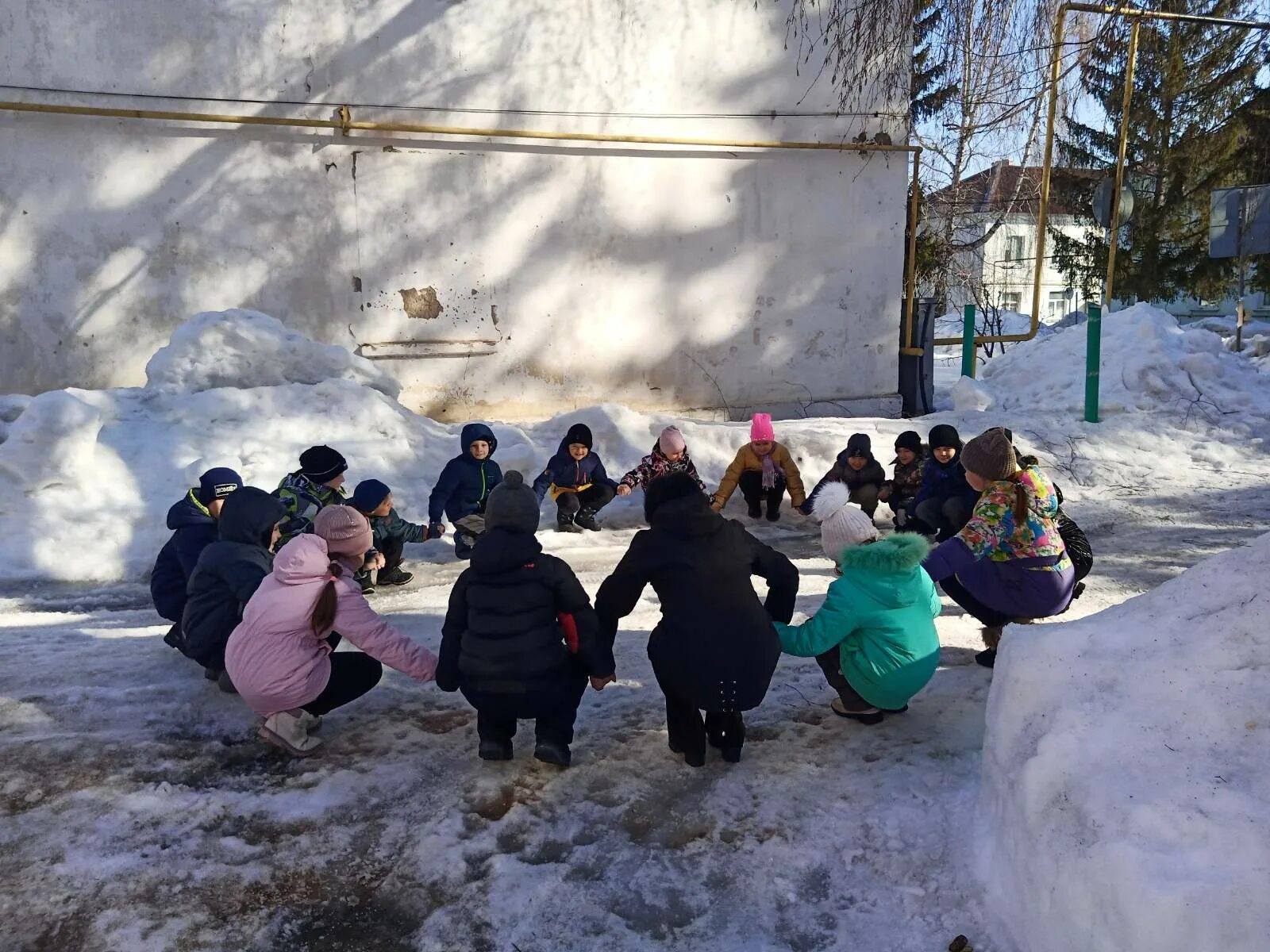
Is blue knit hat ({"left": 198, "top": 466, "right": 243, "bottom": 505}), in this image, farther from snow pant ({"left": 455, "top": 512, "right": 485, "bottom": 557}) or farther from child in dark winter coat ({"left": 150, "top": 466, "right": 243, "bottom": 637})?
snow pant ({"left": 455, "top": 512, "right": 485, "bottom": 557})

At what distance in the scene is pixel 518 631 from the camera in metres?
3.23

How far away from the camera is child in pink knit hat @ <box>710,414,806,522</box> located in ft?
24.0

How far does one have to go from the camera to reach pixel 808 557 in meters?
6.53

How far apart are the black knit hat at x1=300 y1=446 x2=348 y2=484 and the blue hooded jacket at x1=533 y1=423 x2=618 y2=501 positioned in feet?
6.46

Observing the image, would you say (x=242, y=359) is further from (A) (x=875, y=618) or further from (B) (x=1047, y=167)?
(B) (x=1047, y=167)

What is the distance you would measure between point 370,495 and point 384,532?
44 cm

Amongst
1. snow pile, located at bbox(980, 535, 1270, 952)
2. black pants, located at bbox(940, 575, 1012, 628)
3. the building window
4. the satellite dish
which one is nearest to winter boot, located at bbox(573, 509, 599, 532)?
black pants, located at bbox(940, 575, 1012, 628)

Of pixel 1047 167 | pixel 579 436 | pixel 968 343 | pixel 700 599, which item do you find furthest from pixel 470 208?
pixel 700 599

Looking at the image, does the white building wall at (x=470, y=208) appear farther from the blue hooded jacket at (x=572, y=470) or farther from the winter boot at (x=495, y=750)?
the winter boot at (x=495, y=750)

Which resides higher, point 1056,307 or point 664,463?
point 1056,307

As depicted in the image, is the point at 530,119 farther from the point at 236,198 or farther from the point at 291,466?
the point at 291,466

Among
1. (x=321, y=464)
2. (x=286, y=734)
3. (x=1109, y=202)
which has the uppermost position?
(x=1109, y=202)

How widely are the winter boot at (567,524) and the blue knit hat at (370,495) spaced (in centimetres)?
195

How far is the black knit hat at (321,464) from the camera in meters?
5.51
